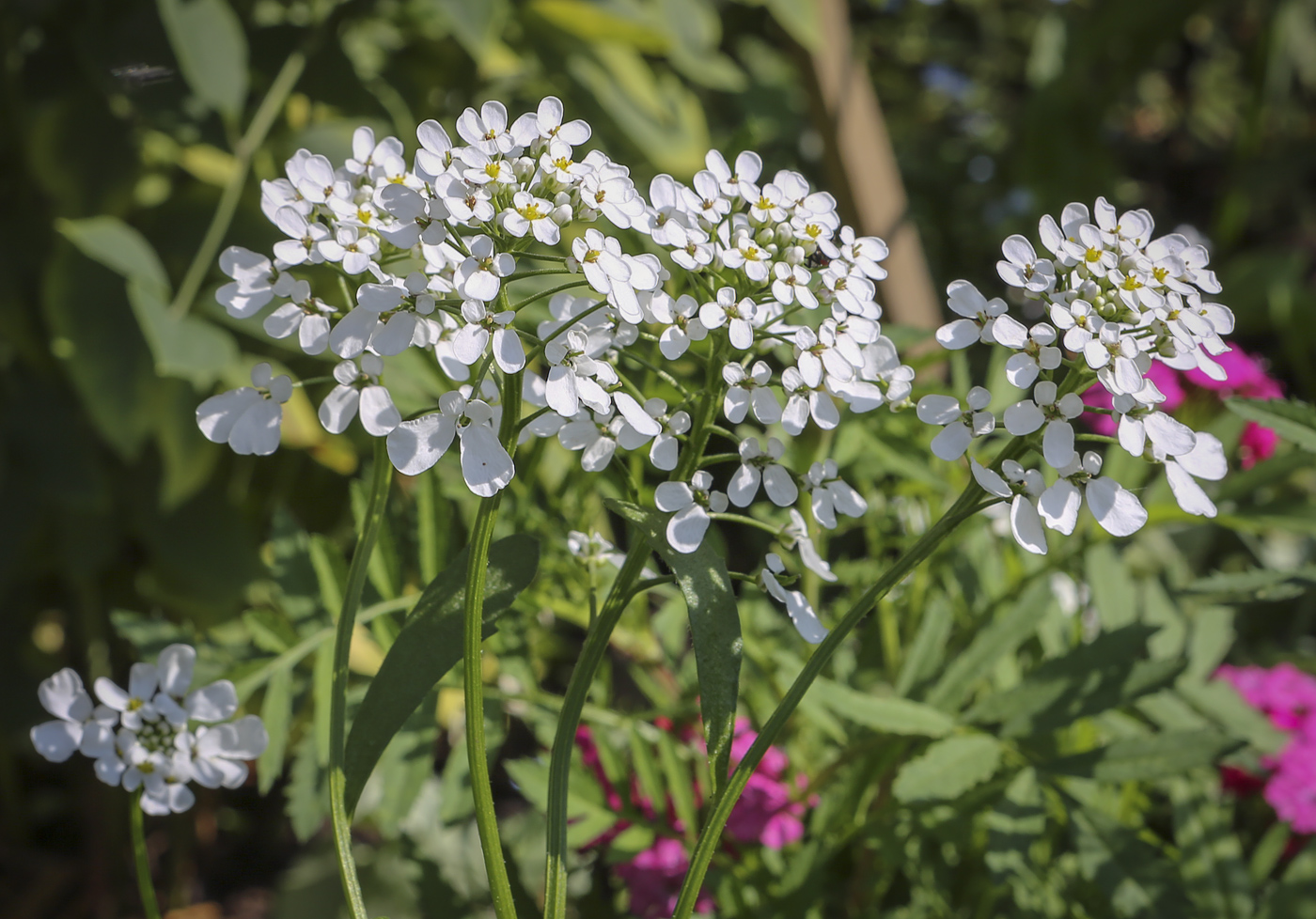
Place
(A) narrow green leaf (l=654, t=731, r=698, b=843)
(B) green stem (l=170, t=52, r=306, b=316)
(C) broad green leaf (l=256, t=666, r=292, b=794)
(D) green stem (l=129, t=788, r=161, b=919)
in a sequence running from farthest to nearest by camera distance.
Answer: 1. (B) green stem (l=170, t=52, r=306, b=316)
2. (A) narrow green leaf (l=654, t=731, r=698, b=843)
3. (C) broad green leaf (l=256, t=666, r=292, b=794)
4. (D) green stem (l=129, t=788, r=161, b=919)

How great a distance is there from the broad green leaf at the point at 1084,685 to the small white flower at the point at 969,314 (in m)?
0.31

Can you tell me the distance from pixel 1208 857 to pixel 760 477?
1.86 ft

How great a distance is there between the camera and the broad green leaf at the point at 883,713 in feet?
1.96

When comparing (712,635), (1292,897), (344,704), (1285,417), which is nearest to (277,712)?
(344,704)

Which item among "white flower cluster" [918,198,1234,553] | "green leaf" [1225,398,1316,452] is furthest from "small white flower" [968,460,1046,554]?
"green leaf" [1225,398,1316,452]

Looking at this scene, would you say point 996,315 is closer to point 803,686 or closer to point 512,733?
point 803,686

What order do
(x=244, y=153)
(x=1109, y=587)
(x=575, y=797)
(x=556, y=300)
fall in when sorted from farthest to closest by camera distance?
(x=244, y=153)
(x=1109, y=587)
(x=575, y=797)
(x=556, y=300)

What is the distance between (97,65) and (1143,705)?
106 cm

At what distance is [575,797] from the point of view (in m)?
0.68

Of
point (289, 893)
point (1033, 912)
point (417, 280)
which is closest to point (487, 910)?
point (289, 893)

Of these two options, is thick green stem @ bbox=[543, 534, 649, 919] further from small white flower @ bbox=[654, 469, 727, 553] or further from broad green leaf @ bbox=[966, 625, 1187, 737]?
broad green leaf @ bbox=[966, 625, 1187, 737]

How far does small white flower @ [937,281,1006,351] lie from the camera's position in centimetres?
37

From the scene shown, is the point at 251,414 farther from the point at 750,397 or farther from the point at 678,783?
the point at 678,783

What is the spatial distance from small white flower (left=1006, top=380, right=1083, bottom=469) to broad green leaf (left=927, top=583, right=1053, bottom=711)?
0.36 meters
